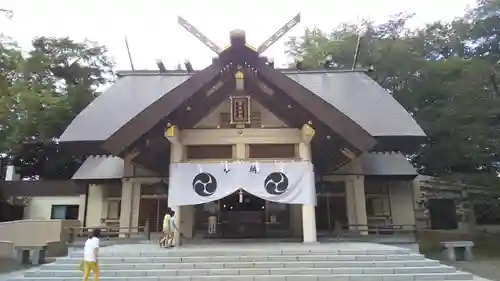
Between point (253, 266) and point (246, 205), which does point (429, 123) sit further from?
point (253, 266)

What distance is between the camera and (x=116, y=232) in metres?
15.4

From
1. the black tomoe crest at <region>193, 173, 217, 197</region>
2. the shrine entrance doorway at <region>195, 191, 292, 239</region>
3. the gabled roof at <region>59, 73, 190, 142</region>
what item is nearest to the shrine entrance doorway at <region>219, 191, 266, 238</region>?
the shrine entrance doorway at <region>195, 191, 292, 239</region>

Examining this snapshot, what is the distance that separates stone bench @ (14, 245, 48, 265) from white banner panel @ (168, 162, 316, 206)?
599 cm

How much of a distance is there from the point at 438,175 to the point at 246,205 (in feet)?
40.9

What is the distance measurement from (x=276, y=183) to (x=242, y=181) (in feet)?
3.14

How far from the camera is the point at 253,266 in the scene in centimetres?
865

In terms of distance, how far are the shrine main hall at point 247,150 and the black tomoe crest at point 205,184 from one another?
28 mm

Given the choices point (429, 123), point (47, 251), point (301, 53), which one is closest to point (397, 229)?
point (429, 123)

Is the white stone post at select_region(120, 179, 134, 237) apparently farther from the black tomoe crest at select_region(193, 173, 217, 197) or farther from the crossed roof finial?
the crossed roof finial

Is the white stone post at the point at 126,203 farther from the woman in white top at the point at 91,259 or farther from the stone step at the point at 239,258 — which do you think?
the woman in white top at the point at 91,259

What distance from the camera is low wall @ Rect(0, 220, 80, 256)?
16062mm

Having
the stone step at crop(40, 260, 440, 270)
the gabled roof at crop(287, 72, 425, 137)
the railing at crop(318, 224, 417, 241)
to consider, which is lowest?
the stone step at crop(40, 260, 440, 270)

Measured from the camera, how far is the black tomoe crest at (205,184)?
36.8 ft

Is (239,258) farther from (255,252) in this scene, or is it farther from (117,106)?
(117,106)
